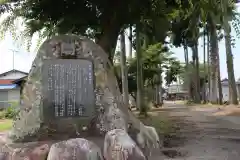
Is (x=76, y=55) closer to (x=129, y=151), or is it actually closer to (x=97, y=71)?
(x=97, y=71)

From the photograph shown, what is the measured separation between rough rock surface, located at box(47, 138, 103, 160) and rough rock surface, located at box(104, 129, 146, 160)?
0.59 ft

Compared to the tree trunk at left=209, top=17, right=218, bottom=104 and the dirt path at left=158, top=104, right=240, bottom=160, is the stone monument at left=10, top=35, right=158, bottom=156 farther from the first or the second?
the tree trunk at left=209, top=17, right=218, bottom=104

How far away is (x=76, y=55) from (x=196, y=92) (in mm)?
35337

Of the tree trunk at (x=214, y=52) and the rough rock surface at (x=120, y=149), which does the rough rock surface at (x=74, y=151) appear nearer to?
the rough rock surface at (x=120, y=149)

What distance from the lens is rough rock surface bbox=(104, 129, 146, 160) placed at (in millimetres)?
6074

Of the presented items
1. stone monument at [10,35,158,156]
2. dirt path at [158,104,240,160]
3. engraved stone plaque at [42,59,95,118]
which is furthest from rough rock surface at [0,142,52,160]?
dirt path at [158,104,240,160]

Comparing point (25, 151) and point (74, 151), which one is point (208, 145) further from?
point (25, 151)

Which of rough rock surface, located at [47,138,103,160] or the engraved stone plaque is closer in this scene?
rough rock surface, located at [47,138,103,160]

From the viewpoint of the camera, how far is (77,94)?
25.5 ft

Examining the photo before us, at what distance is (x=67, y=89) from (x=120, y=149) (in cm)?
208

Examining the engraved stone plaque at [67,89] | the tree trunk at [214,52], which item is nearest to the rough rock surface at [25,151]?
the engraved stone plaque at [67,89]

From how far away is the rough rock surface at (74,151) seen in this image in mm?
5988

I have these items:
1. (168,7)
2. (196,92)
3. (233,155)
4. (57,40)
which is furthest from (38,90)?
(196,92)

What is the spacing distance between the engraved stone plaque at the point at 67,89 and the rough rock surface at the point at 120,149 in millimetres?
1460
